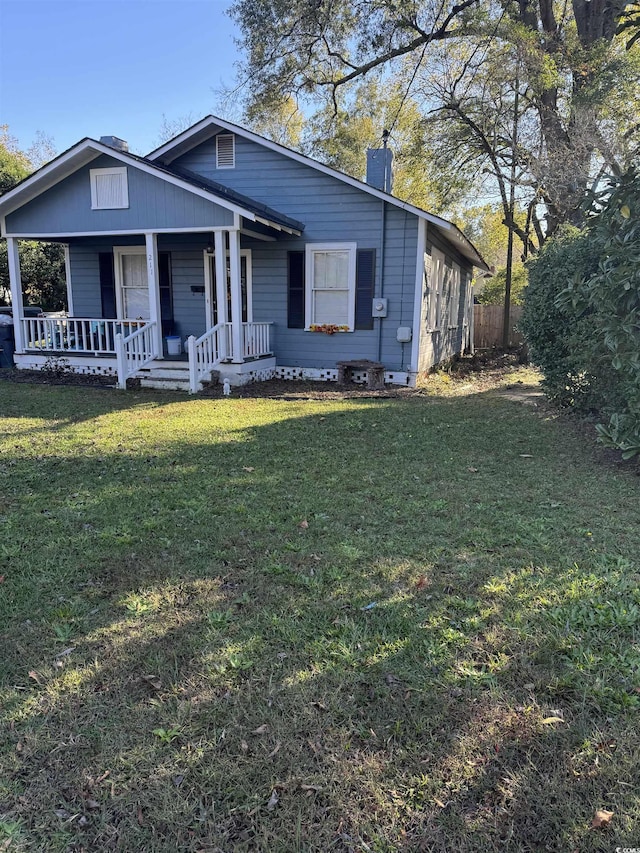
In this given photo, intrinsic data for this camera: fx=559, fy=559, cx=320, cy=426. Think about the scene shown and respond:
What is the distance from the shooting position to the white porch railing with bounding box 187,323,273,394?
10227 mm

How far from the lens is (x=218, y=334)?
420 inches

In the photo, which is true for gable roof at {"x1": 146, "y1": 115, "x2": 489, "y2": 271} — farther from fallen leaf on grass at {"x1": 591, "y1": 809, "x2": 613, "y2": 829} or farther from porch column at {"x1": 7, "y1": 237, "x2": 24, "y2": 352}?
fallen leaf on grass at {"x1": 591, "y1": 809, "x2": 613, "y2": 829}

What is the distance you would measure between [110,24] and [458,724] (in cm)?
1917

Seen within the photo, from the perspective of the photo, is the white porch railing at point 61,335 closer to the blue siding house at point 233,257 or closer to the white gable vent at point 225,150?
the blue siding house at point 233,257

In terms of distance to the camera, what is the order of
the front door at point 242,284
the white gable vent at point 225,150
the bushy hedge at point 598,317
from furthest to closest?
the front door at point 242,284 → the white gable vent at point 225,150 → the bushy hedge at point 598,317

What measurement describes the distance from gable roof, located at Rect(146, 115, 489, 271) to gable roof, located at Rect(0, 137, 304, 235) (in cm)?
63

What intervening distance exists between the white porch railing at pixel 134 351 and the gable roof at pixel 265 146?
4.01m

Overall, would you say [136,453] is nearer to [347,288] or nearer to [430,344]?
[347,288]

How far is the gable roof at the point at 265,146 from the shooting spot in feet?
34.8

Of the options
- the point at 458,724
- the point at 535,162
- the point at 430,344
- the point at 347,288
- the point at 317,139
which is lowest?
the point at 458,724

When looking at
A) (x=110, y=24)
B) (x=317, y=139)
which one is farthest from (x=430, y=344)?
(x=317, y=139)

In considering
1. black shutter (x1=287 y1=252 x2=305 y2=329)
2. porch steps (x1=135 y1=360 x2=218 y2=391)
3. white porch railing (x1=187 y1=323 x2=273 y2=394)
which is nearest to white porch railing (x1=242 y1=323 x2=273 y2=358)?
white porch railing (x1=187 y1=323 x2=273 y2=394)


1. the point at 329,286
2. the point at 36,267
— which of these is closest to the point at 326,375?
the point at 329,286

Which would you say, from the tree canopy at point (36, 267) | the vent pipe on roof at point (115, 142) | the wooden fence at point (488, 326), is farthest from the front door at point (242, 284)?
the wooden fence at point (488, 326)
